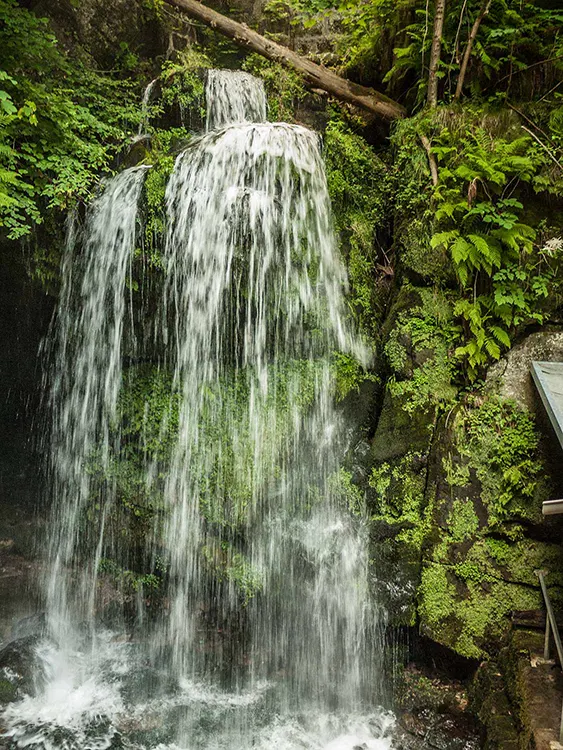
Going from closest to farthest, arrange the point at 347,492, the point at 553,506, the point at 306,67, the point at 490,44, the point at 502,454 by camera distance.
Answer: the point at 553,506 < the point at 502,454 < the point at 347,492 < the point at 490,44 < the point at 306,67

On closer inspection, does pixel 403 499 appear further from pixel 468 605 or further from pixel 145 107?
pixel 145 107

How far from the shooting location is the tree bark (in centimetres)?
602

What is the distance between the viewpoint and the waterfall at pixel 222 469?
552 centimetres

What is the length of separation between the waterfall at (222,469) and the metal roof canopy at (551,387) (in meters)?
2.08

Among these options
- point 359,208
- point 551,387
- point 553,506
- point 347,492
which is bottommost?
point 553,506

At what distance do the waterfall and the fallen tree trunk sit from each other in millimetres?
1204

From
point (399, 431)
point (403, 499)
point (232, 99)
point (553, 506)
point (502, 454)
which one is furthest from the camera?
point (232, 99)

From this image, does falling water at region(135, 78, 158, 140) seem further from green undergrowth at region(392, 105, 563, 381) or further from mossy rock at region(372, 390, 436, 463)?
mossy rock at region(372, 390, 436, 463)

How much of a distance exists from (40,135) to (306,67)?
13.1 feet

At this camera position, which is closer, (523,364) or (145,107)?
(523,364)

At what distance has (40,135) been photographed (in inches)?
255

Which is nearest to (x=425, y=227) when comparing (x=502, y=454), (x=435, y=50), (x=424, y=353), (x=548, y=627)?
(x=424, y=353)

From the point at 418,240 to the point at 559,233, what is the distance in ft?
4.88

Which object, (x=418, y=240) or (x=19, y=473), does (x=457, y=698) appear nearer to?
(x=418, y=240)
